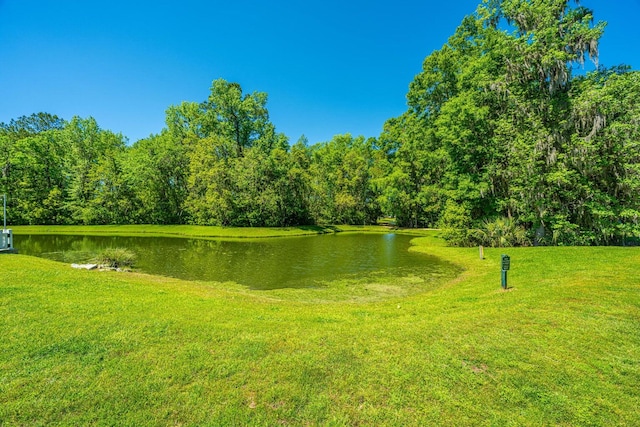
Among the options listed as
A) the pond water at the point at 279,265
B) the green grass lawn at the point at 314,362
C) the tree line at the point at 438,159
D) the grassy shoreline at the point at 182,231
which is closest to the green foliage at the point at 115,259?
the pond water at the point at 279,265

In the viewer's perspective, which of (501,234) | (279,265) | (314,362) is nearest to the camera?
(314,362)

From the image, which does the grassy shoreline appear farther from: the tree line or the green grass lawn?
the green grass lawn

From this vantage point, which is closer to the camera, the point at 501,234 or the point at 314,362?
the point at 314,362

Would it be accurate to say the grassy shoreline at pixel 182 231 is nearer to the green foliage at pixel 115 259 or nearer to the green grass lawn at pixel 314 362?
the green foliage at pixel 115 259

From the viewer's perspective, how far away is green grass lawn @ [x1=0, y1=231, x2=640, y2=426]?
3.96 meters

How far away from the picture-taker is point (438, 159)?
101ft

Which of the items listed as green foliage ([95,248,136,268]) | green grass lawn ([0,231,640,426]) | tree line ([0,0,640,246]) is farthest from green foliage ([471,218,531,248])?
green foliage ([95,248,136,268])

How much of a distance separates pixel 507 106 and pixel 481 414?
25915 millimetres

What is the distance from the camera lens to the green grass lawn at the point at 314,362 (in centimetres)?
396

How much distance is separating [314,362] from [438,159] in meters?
29.8

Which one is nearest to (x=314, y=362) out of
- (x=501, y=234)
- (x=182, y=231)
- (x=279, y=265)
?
(x=279, y=265)

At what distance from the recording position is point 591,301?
7.61 meters

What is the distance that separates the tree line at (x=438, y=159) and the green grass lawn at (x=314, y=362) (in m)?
15.1

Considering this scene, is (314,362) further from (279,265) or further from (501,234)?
(501,234)
